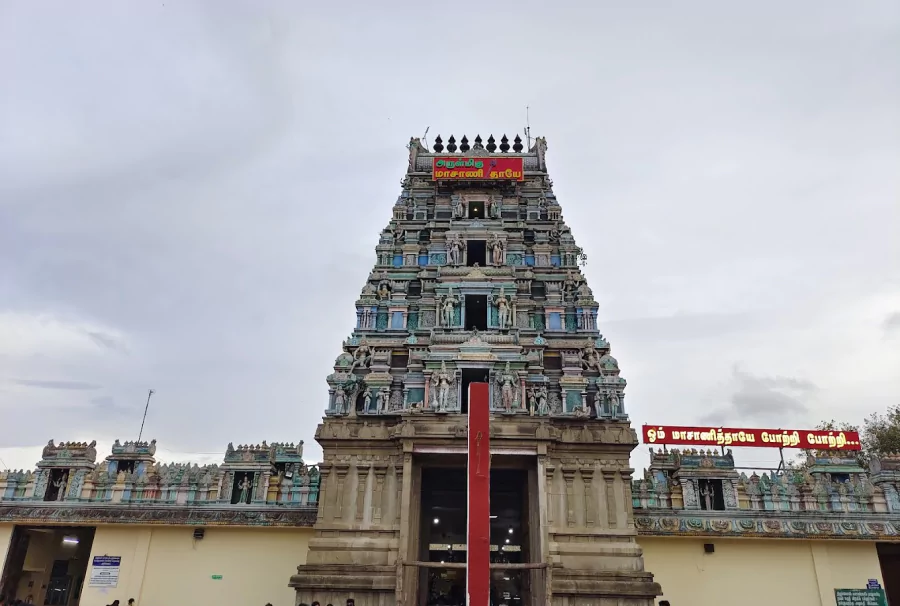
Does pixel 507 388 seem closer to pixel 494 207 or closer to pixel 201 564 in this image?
pixel 494 207

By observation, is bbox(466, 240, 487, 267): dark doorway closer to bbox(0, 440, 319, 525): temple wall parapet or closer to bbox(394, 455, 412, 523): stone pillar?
bbox(394, 455, 412, 523): stone pillar

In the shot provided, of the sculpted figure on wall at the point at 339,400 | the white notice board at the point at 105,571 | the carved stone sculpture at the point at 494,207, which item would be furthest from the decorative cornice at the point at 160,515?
the carved stone sculpture at the point at 494,207

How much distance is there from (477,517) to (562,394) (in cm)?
847

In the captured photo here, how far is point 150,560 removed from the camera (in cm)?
2416

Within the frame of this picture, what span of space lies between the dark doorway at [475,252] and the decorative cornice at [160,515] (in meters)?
13.7

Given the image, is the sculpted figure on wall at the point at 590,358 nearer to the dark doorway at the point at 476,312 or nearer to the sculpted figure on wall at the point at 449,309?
the dark doorway at the point at 476,312

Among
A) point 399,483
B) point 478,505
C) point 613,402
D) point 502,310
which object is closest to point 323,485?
point 399,483

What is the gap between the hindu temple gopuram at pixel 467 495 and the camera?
2108cm

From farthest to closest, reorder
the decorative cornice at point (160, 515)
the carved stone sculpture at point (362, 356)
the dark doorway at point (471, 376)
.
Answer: the carved stone sculpture at point (362, 356)
the dark doorway at point (471, 376)
the decorative cornice at point (160, 515)

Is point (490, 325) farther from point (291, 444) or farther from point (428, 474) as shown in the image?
point (291, 444)

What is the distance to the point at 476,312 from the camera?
28594mm

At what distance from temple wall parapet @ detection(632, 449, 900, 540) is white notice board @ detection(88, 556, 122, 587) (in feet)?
68.2

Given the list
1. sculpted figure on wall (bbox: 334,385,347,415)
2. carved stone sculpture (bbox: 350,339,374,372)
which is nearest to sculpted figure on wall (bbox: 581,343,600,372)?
carved stone sculpture (bbox: 350,339,374,372)

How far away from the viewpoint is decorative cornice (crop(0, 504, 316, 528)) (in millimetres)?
23734
